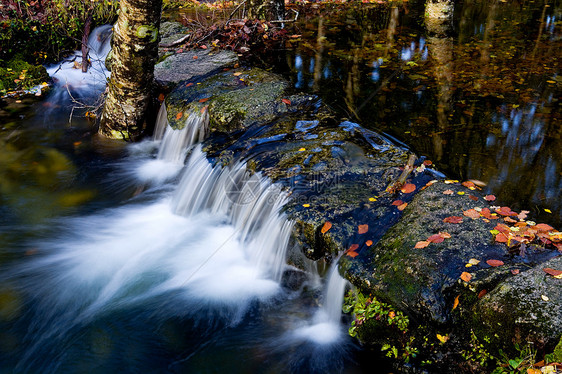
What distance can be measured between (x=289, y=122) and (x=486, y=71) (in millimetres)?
4233

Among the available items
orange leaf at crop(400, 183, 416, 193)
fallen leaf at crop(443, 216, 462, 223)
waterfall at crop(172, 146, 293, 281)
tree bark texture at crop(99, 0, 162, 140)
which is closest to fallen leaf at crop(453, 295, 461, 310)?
fallen leaf at crop(443, 216, 462, 223)

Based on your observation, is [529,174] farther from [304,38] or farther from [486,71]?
[304,38]

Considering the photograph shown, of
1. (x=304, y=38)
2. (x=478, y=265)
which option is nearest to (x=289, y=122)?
(x=478, y=265)

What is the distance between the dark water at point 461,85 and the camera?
530 centimetres

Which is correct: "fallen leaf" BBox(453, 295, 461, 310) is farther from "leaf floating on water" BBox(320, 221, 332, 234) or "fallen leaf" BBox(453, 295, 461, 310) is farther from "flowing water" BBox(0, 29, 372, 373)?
"leaf floating on water" BBox(320, 221, 332, 234)

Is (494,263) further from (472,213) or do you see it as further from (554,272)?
(472,213)

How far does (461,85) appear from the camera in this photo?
24.0 ft

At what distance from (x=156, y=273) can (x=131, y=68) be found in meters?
3.49

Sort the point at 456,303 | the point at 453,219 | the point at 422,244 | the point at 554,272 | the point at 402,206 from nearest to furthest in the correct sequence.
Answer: the point at 554,272
the point at 456,303
the point at 422,244
the point at 453,219
the point at 402,206

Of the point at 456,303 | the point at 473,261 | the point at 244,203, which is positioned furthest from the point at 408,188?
the point at 244,203

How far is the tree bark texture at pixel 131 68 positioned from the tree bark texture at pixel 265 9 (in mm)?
4700

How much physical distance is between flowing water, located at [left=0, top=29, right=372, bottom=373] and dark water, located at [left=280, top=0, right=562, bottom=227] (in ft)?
7.85

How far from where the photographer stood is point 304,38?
413 inches

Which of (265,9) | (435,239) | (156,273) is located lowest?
(156,273)
